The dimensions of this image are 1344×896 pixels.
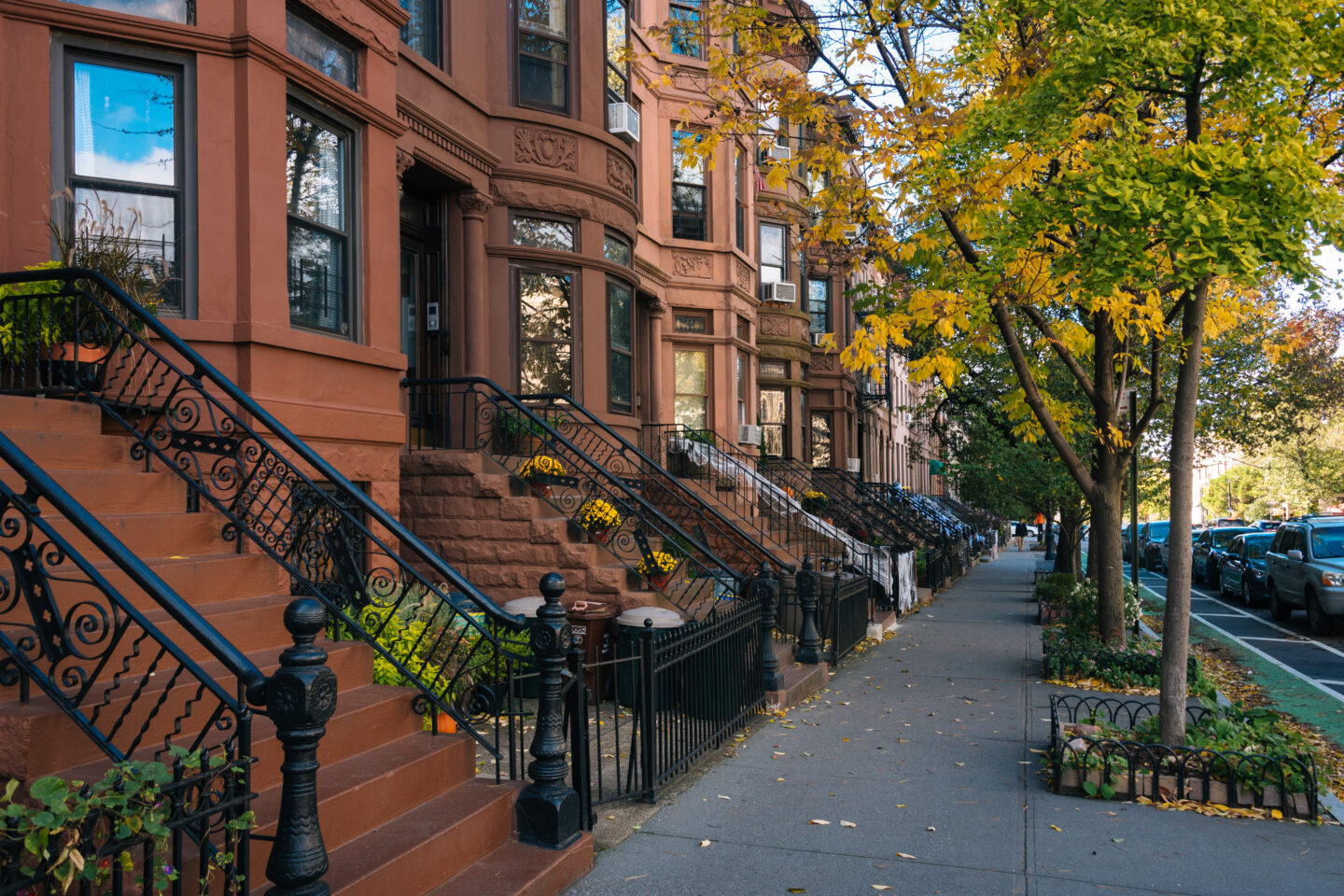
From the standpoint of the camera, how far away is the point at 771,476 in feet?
66.0

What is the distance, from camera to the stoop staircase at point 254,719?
3.86 metres

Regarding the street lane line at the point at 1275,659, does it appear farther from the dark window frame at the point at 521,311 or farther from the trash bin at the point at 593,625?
the dark window frame at the point at 521,311

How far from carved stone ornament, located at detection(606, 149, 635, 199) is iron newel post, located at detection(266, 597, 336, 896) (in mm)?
11164

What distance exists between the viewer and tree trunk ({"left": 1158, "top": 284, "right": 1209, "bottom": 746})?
6785 millimetres

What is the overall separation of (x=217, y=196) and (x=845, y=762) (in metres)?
6.30

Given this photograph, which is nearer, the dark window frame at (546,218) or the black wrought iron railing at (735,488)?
the dark window frame at (546,218)

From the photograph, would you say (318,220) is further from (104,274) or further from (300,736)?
(300,736)

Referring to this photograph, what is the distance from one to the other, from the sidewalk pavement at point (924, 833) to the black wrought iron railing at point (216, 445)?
1.39 meters

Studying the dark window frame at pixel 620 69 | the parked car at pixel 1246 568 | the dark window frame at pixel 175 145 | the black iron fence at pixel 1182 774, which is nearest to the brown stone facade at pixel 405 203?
the dark window frame at pixel 175 145

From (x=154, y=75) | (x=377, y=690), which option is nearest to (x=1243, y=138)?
(x=377, y=690)

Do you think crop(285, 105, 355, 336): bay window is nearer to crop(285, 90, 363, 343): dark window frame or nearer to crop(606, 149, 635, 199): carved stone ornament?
crop(285, 90, 363, 343): dark window frame

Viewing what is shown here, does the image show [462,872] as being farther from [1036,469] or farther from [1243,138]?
[1036,469]

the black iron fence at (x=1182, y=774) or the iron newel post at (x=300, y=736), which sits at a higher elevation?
the iron newel post at (x=300, y=736)

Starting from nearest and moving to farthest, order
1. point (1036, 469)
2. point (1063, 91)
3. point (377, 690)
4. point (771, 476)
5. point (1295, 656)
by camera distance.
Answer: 1. point (377, 690)
2. point (1063, 91)
3. point (1295, 656)
4. point (1036, 469)
5. point (771, 476)
